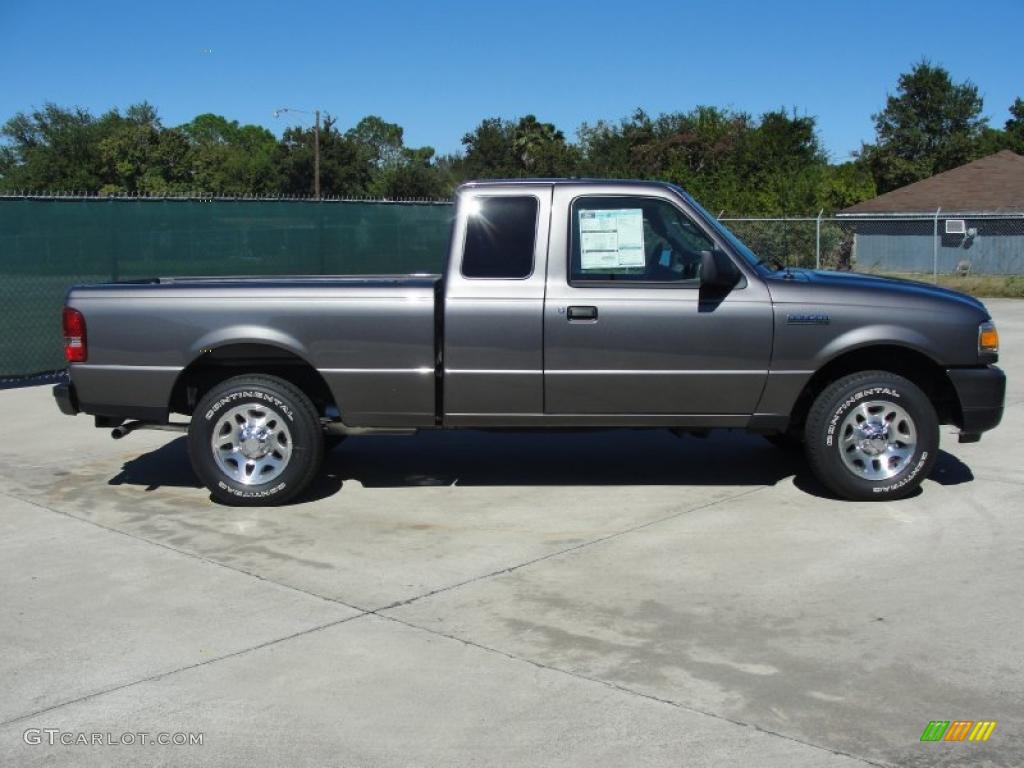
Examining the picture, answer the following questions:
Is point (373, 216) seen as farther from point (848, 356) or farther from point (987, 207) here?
point (987, 207)

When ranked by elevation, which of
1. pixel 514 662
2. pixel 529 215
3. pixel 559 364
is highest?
pixel 529 215

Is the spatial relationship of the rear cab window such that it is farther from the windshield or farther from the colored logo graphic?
the colored logo graphic

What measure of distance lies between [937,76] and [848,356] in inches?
2105

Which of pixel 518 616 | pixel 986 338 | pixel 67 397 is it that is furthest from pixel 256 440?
pixel 986 338

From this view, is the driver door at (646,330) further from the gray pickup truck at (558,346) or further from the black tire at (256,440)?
the black tire at (256,440)

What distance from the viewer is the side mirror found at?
683cm

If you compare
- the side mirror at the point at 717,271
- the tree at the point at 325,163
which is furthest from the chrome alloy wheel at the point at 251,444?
the tree at the point at 325,163

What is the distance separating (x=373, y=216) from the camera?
16.6 metres

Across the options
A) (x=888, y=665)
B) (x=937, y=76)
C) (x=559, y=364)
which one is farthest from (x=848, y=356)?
(x=937, y=76)

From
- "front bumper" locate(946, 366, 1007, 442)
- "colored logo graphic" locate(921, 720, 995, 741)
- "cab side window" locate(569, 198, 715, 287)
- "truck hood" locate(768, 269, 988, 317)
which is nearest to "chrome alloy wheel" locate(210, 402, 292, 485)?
"cab side window" locate(569, 198, 715, 287)

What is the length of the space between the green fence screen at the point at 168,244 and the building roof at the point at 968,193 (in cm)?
2801

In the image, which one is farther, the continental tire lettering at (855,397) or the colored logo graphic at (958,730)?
the continental tire lettering at (855,397)

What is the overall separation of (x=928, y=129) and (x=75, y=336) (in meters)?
54.9

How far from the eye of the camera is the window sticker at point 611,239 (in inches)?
280
